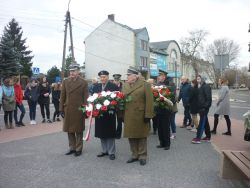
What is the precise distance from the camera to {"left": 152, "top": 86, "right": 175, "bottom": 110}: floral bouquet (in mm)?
7957

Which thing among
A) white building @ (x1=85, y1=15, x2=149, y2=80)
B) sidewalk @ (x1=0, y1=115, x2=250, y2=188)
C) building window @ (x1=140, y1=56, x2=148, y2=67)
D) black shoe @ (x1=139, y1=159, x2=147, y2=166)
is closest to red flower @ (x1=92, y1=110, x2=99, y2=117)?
sidewalk @ (x1=0, y1=115, x2=250, y2=188)

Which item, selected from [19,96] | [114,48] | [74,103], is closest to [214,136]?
[74,103]

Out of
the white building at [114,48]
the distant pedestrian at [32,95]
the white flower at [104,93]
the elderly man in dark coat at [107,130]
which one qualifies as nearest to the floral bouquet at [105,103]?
the white flower at [104,93]

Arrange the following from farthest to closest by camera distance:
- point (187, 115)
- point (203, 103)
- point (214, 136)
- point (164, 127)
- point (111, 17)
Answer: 1. point (111, 17)
2. point (187, 115)
3. point (214, 136)
4. point (203, 103)
5. point (164, 127)

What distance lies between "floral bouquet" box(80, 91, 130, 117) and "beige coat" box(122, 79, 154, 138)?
0.19 metres

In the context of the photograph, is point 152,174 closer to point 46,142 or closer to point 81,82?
point 81,82

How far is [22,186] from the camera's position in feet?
16.7

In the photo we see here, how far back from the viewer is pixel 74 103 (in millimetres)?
7176

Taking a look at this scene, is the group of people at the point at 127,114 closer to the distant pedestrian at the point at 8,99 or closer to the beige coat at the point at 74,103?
the beige coat at the point at 74,103

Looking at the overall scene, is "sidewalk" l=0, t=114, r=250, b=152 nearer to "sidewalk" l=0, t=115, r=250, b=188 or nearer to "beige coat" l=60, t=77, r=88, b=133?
"sidewalk" l=0, t=115, r=250, b=188

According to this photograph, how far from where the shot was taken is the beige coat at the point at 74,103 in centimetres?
711

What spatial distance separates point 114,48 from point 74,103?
4162 cm

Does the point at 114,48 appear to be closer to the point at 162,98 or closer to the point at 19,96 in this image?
the point at 19,96

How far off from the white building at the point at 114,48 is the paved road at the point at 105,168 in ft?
126
